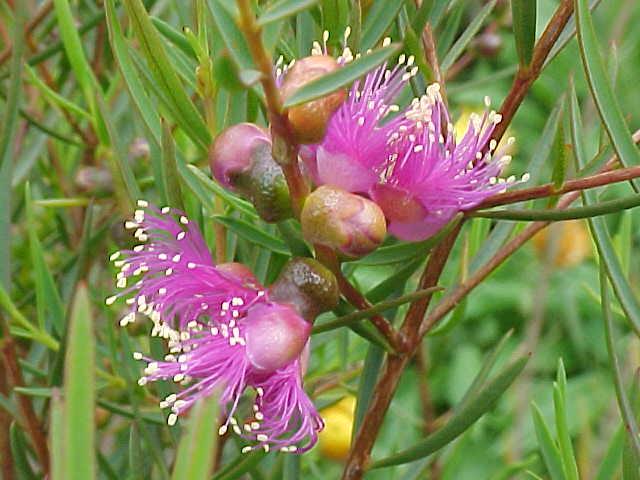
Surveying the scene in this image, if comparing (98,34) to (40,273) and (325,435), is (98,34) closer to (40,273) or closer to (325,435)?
(40,273)

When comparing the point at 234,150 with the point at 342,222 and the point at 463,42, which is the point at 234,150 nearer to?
the point at 342,222

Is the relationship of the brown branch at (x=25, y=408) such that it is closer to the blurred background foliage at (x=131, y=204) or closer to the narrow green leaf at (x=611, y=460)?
the blurred background foliage at (x=131, y=204)

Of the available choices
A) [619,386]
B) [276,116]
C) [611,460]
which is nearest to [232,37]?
[276,116]

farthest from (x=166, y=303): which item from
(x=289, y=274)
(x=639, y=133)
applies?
(x=639, y=133)

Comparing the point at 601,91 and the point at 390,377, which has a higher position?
the point at 601,91

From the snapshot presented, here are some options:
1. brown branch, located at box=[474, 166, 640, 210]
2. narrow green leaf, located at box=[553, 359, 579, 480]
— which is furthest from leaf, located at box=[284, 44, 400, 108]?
narrow green leaf, located at box=[553, 359, 579, 480]

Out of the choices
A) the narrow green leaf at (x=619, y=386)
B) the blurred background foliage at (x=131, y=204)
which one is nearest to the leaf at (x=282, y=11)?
the blurred background foliage at (x=131, y=204)
